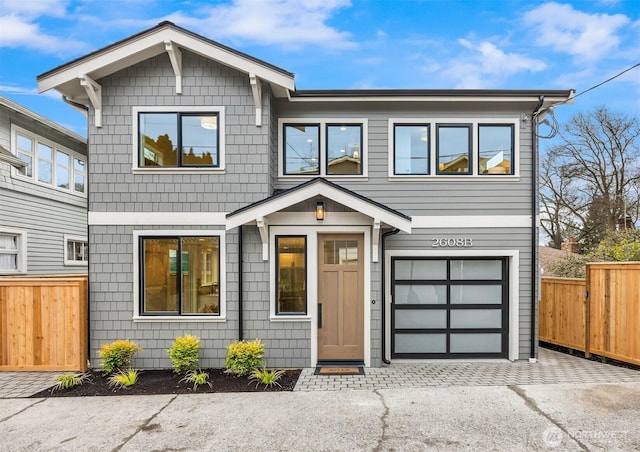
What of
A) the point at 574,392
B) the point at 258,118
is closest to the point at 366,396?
the point at 574,392

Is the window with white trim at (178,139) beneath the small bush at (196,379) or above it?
above

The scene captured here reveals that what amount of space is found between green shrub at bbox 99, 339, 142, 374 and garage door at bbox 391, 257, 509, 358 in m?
4.73

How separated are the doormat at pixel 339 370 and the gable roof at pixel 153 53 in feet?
16.1

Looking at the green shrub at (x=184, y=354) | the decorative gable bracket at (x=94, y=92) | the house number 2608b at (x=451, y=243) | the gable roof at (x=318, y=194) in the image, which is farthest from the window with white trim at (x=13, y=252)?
the house number 2608b at (x=451, y=243)

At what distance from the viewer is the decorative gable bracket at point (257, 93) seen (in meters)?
6.33

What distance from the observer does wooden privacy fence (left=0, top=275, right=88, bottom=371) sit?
21.1 ft

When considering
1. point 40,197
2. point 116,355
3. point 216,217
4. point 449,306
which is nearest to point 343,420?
point 449,306

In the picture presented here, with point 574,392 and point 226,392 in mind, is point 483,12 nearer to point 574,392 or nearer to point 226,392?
point 574,392

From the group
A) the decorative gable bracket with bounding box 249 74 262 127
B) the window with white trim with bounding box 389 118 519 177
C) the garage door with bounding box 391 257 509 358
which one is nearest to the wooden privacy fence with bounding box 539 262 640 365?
the garage door with bounding box 391 257 509 358

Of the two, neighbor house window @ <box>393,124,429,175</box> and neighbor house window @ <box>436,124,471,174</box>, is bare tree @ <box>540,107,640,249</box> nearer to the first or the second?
neighbor house window @ <box>436,124,471,174</box>

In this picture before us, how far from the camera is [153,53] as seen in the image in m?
6.53

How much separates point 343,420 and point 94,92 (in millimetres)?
6570

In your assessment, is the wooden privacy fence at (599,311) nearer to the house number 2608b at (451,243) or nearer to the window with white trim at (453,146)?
the house number 2608b at (451,243)

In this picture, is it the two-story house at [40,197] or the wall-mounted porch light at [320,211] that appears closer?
the wall-mounted porch light at [320,211]
